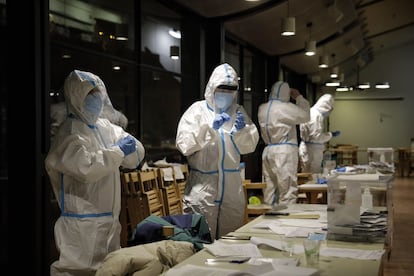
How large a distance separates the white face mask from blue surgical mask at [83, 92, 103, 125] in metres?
1.23

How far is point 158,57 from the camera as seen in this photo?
5.54 metres

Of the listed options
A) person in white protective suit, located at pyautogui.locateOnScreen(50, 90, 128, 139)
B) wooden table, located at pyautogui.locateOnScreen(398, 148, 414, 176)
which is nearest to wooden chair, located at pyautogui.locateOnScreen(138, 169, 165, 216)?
person in white protective suit, located at pyautogui.locateOnScreen(50, 90, 128, 139)

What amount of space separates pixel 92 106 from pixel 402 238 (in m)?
4.33

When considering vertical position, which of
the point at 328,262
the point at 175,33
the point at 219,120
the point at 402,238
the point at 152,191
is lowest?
the point at 402,238

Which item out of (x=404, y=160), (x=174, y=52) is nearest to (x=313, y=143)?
(x=174, y=52)

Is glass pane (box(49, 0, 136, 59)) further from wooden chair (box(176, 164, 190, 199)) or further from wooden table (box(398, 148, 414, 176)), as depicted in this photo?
wooden table (box(398, 148, 414, 176))

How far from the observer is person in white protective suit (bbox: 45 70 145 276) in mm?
3027

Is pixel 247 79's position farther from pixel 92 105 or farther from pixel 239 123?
pixel 92 105

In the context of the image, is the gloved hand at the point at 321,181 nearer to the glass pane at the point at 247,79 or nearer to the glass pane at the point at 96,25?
the glass pane at the point at 96,25

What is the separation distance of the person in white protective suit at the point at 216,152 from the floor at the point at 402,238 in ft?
4.27

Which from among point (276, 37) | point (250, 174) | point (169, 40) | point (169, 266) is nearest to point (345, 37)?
point (276, 37)

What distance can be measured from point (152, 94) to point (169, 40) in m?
0.76

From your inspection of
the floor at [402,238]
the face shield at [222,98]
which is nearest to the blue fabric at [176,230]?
the face shield at [222,98]

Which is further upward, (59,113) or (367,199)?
(59,113)
